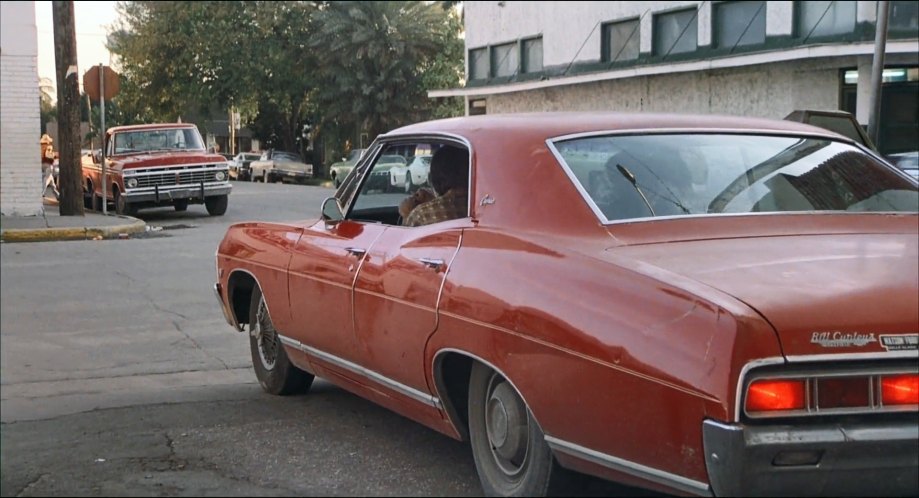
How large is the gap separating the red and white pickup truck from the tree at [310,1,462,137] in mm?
2065

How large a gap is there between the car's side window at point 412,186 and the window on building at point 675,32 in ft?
78.1

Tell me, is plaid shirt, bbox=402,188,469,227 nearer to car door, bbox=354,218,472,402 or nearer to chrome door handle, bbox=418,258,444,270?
car door, bbox=354,218,472,402

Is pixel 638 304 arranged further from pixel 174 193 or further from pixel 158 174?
pixel 174 193

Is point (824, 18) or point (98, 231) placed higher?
point (824, 18)

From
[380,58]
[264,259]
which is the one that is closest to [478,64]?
[380,58]

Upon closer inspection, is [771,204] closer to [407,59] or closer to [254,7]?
[254,7]

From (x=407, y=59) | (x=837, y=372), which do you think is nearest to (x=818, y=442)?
(x=837, y=372)

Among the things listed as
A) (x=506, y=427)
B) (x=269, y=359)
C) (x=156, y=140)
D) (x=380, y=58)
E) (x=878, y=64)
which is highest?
(x=380, y=58)

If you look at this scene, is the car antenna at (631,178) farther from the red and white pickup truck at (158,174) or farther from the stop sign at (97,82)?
the red and white pickup truck at (158,174)

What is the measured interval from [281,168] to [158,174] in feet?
6.70

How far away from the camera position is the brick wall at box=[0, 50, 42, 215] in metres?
2.92

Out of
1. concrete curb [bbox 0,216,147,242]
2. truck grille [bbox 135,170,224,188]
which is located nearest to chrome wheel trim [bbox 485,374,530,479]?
concrete curb [bbox 0,216,147,242]

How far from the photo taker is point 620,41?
3083 cm

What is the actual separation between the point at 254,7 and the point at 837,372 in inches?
401
